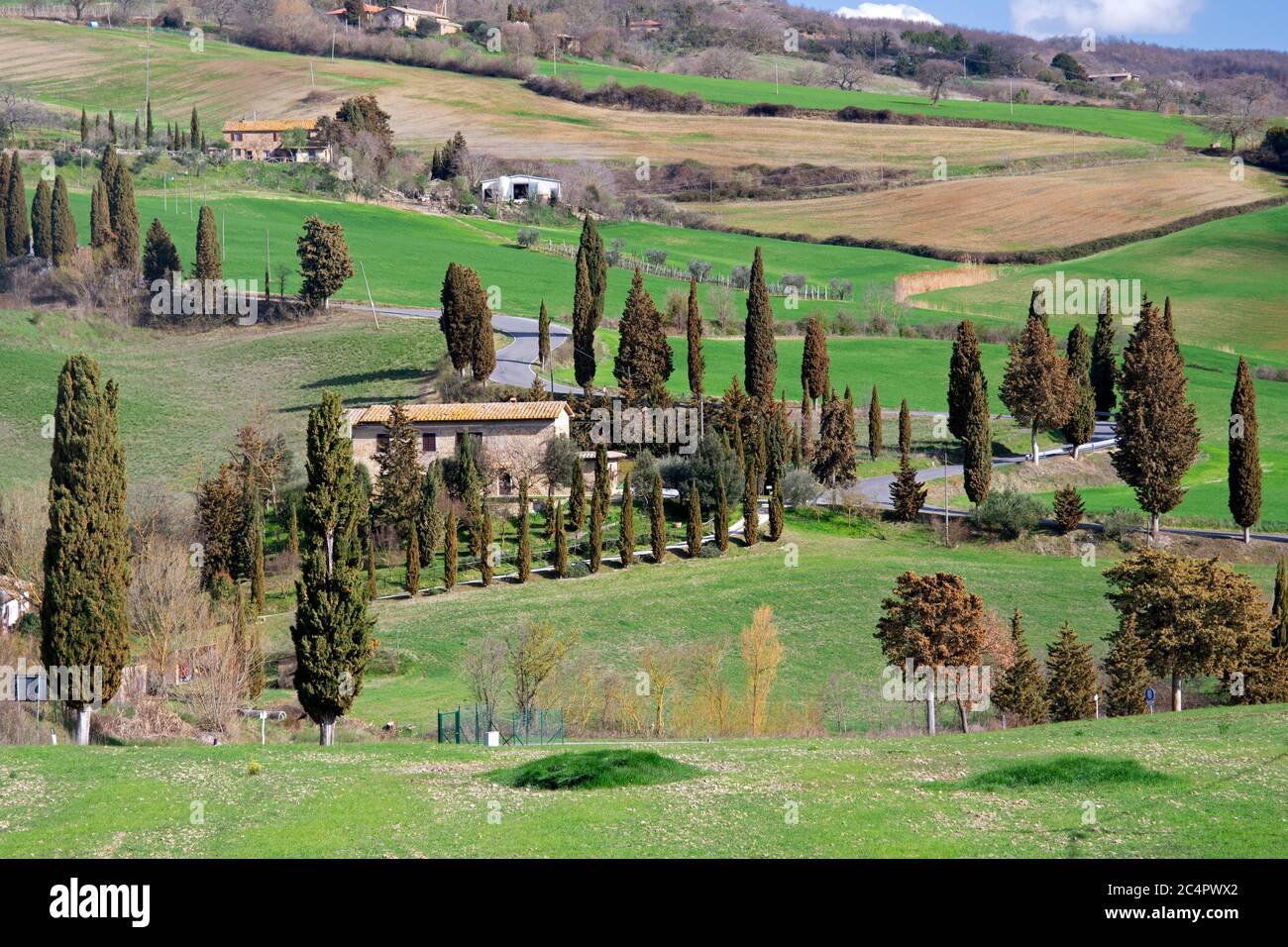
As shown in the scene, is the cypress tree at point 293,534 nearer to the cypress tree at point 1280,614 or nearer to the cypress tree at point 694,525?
the cypress tree at point 694,525

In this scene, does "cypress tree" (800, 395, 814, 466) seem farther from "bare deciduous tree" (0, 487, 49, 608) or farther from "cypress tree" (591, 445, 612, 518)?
"bare deciduous tree" (0, 487, 49, 608)

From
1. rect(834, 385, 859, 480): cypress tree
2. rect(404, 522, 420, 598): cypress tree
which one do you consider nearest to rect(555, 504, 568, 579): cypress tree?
rect(404, 522, 420, 598): cypress tree

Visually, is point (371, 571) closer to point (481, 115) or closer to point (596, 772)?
point (596, 772)

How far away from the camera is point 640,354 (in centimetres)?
8506

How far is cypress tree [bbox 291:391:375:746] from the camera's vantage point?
39531mm

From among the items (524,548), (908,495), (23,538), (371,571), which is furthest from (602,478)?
(23,538)

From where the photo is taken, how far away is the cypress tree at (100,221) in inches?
4680

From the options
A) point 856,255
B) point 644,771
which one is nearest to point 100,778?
point 644,771

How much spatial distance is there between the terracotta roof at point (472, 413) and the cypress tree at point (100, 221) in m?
47.0

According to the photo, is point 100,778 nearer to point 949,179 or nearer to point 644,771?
point 644,771

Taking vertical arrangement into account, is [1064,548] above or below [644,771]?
below

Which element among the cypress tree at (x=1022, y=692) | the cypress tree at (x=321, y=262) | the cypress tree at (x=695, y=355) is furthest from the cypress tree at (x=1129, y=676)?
the cypress tree at (x=321, y=262)

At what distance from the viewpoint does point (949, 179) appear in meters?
166
